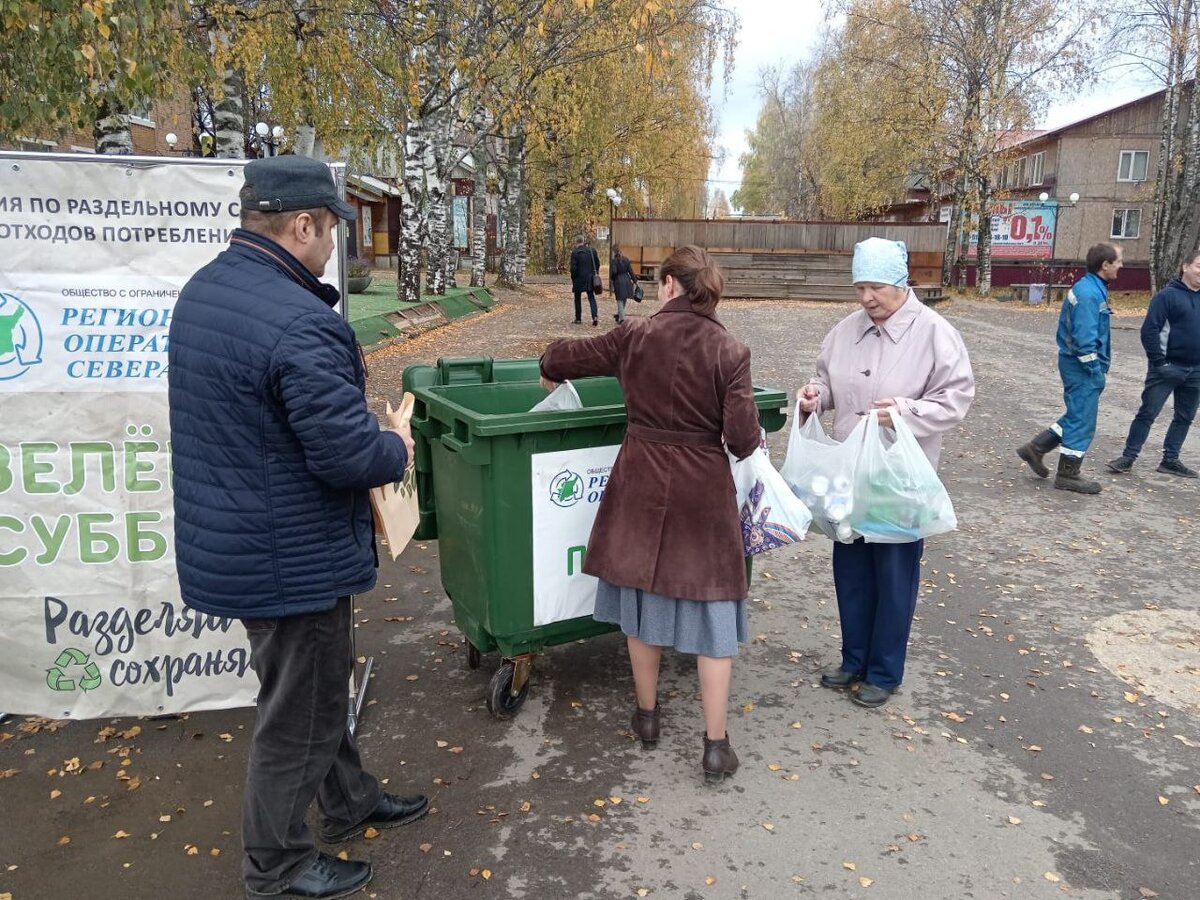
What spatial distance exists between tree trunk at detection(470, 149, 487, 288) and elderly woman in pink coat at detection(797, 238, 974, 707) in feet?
66.7

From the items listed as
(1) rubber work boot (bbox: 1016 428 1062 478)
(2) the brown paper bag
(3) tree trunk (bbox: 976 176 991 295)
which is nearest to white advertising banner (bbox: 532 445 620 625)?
(2) the brown paper bag

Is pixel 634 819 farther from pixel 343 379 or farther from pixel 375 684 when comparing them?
pixel 343 379

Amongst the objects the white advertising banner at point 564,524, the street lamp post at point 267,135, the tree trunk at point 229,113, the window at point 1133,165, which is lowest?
the white advertising banner at point 564,524

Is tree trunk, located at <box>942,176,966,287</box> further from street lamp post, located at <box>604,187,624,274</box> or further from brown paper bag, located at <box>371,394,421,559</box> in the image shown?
brown paper bag, located at <box>371,394,421,559</box>

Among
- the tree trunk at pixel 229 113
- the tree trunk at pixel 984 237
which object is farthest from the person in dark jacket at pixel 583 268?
the tree trunk at pixel 984 237

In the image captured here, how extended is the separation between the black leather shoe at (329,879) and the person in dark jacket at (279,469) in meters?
0.07

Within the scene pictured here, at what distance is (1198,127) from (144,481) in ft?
92.0

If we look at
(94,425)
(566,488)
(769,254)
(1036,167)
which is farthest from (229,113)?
(1036,167)

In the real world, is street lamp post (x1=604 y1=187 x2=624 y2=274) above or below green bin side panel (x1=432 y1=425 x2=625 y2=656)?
above

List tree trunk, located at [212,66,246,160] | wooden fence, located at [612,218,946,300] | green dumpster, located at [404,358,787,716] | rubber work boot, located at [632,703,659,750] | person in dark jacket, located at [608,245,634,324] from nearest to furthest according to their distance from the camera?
1. green dumpster, located at [404,358,787,716]
2. rubber work boot, located at [632,703,659,750]
3. tree trunk, located at [212,66,246,160]
4. person in dark jacket, located at [608,245,634,324]
5. wooden fence, located at [612,218,946,300]

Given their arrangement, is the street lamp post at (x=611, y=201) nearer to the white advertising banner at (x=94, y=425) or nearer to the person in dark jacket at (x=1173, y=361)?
the person in dark jacket at (x=1173, y=361)

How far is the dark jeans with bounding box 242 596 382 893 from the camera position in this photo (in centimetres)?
235

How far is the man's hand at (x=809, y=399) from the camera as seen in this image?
3.70 m

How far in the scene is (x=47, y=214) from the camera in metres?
3.10
